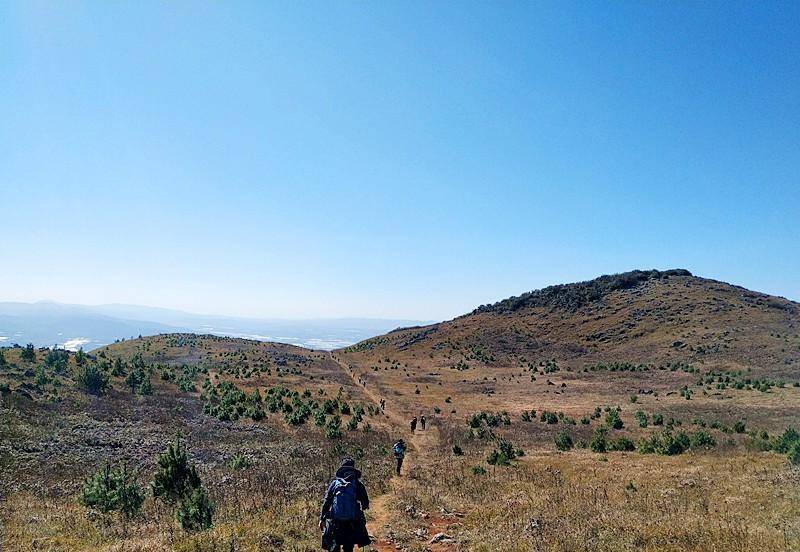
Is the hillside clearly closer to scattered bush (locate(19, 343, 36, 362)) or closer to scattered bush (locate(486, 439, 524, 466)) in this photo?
scattered bush (locate(486, 439, 524, 466))

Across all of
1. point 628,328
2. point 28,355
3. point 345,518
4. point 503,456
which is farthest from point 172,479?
point 628,328

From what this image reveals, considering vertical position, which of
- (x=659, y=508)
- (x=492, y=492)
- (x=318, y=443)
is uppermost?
(x=659, y=508)

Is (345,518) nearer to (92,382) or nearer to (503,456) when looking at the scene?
(503,456)

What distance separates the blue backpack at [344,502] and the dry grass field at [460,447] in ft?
7.75

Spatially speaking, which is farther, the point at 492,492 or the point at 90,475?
the point at 90,475

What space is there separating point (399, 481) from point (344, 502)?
979 cm

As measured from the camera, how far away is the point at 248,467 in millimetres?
17797

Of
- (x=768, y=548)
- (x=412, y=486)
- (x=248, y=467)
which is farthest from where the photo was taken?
(x=248, y=467)

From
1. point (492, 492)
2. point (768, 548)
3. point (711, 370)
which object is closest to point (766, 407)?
point (711, 370)

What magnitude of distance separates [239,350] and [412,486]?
75357 millimetres

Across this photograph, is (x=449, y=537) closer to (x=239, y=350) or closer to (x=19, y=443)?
(x=19, y=443)

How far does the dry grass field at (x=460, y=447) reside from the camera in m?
9.48

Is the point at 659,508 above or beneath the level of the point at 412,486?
above

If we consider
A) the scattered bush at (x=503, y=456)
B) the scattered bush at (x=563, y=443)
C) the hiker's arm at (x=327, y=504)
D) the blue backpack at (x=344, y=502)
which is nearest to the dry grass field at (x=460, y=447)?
the scattered bush at (x=503, y=456)
